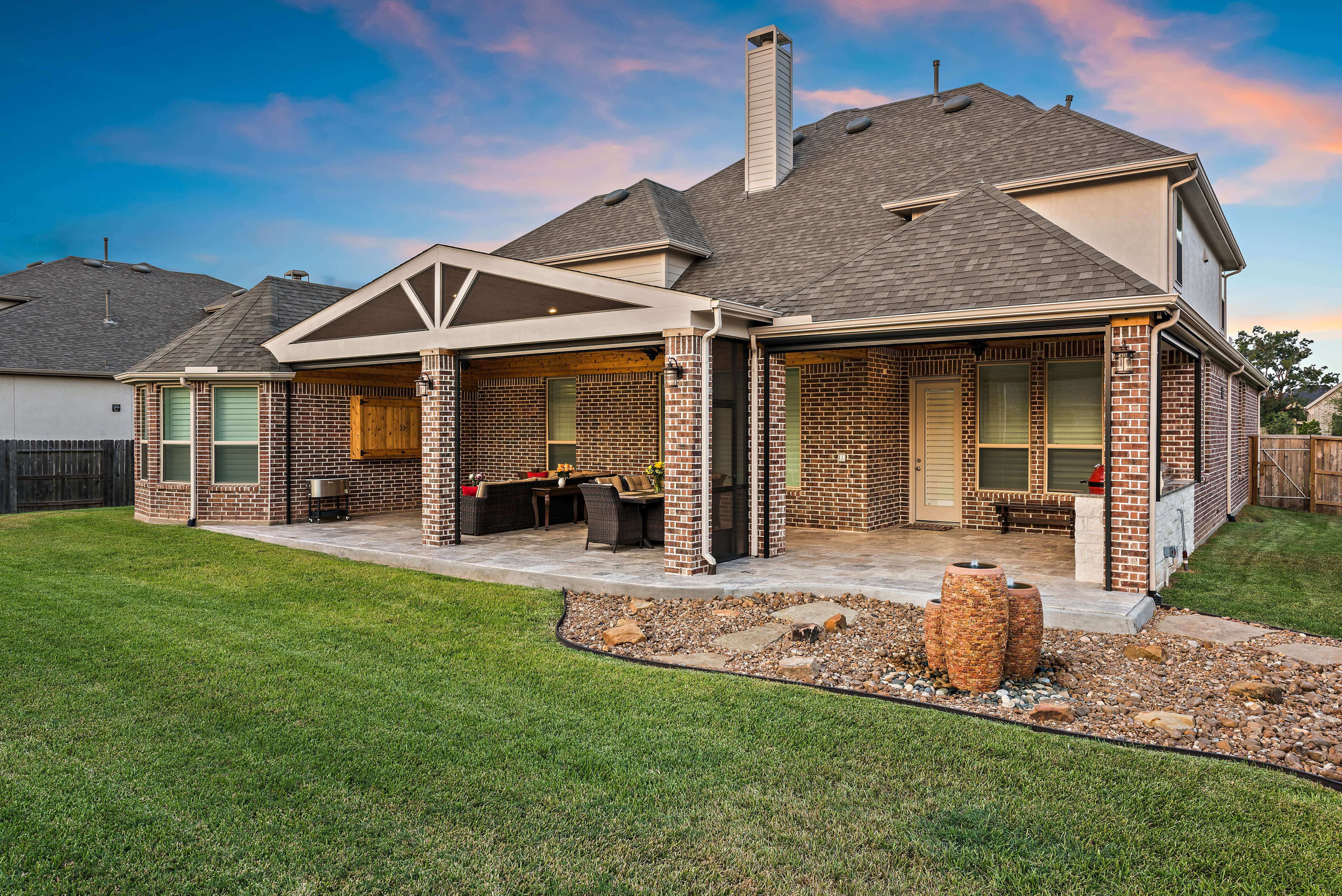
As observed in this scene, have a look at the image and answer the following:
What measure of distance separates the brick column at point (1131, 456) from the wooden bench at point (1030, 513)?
3693mm

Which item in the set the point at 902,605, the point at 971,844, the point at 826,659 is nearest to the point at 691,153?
the point at 902,605

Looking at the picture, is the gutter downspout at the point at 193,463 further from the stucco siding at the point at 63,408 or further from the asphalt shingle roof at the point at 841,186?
the stucco siding at the point at 63,408

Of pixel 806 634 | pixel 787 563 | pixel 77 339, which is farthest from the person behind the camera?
pixel 77 339

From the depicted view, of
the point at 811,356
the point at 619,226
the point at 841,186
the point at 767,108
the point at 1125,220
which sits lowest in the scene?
the point at 811,356

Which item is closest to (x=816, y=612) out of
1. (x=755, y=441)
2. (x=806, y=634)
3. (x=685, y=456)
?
(x=806, y=634)

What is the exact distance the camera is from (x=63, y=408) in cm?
1805

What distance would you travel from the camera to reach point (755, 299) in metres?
10.3

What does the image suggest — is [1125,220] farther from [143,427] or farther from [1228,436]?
[143,427]

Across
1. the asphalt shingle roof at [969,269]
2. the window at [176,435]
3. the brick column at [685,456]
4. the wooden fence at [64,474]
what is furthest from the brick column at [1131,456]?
the wooden fence at [64,474]

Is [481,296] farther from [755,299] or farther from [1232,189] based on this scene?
[1232,189]

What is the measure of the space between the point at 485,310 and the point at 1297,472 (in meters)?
17.7

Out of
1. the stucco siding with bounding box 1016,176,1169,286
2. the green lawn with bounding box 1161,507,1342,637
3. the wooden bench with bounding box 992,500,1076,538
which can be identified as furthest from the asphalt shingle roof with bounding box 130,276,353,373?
the green lawn with bounding box 1161,507,1342,637

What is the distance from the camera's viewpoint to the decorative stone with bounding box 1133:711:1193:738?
4.41 m

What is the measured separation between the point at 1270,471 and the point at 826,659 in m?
16.8
